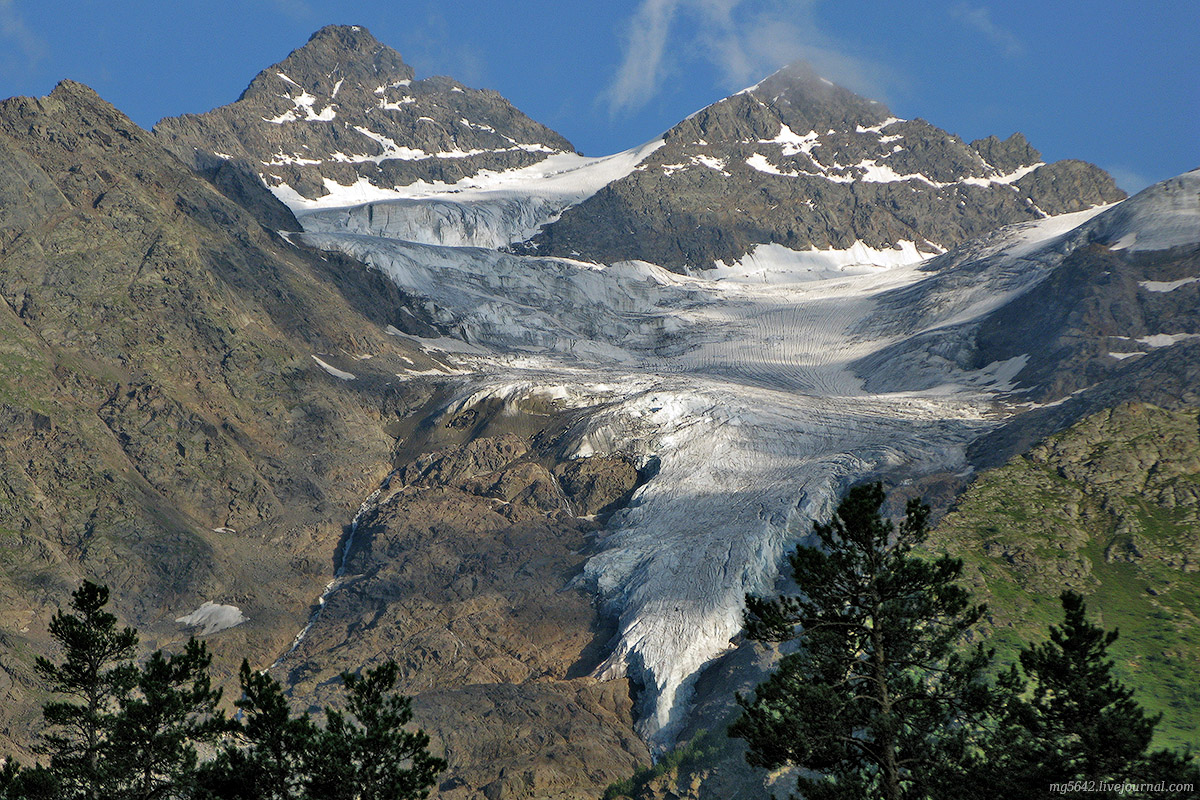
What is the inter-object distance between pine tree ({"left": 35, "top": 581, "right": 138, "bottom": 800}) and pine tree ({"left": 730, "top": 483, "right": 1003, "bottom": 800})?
601 inches

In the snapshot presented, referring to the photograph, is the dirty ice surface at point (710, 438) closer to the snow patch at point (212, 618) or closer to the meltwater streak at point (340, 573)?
the meltwater streak at point (340, 573)

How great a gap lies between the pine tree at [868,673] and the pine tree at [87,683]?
1525cm

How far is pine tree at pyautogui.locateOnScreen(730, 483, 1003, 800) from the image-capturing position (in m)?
23.1

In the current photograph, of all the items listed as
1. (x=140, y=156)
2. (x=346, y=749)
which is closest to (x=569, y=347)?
(x=140, y=156)

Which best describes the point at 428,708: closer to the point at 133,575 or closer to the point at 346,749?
the point at 133,575

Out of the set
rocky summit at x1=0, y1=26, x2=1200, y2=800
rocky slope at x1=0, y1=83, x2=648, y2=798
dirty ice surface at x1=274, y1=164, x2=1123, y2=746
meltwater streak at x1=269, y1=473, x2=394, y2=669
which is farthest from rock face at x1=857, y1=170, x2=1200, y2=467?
meltwater streak at x1=269, y1=473, x2=394, y2=669

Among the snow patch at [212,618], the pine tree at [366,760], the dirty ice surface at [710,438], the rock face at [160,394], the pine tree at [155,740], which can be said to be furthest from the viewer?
the rock face at [160,394]

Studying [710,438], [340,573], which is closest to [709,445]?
[710,438]

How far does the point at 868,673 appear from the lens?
2411 centimetres

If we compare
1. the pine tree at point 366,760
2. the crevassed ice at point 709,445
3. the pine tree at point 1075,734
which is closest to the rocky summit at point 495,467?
the crevassed ice at point 709,445

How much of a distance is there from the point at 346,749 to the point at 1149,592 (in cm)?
7677

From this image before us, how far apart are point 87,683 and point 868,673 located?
1896cm

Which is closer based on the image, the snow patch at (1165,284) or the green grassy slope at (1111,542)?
the green grassy slope at (1111,542)

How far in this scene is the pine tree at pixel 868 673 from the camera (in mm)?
23109
